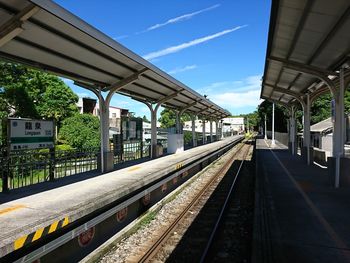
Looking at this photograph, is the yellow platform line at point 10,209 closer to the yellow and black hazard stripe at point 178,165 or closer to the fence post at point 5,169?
the fence post at point 5,169

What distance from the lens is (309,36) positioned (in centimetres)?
977

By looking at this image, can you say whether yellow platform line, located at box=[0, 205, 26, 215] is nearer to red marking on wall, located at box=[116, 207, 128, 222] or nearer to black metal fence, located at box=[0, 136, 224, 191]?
black metal fence, located at box=[0, 136, 224, 191]

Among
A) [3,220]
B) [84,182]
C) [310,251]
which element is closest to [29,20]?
[3,220]

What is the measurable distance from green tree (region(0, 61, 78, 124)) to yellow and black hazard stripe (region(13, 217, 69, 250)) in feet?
82.0

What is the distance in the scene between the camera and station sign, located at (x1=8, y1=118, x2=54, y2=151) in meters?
9.22

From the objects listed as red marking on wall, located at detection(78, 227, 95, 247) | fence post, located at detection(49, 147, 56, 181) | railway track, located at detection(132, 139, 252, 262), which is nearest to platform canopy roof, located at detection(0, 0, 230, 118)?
fence post, located at detection(49, 147, 56, 181)

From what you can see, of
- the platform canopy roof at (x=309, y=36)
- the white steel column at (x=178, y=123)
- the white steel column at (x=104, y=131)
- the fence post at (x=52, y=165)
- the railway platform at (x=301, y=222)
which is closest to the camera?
the railway platform at (x=301, y=222)

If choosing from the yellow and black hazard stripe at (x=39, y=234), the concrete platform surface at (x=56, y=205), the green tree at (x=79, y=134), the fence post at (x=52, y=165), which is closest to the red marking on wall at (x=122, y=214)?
the concrete platform surface at (x=56, y=205)

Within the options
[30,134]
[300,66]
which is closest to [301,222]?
[300,66]

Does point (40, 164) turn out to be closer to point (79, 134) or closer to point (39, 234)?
point (39, 234)

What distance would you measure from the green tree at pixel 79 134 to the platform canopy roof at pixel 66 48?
81.8ft

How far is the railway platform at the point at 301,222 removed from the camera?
588 centimetres

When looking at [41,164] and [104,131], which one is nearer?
[41,164]

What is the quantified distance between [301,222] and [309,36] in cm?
523
